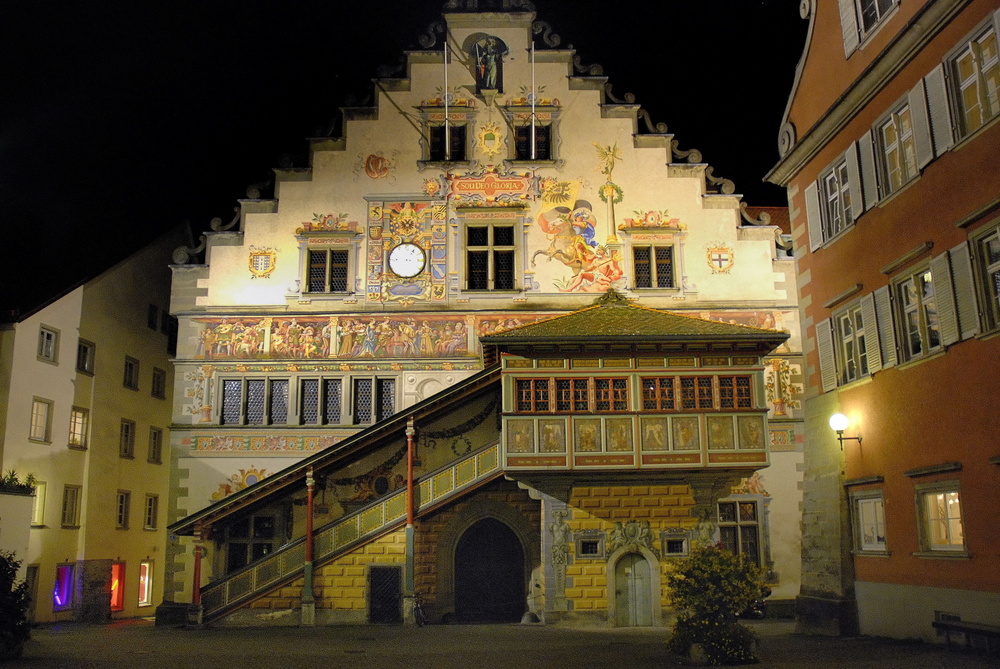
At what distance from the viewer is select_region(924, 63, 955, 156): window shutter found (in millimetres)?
14398

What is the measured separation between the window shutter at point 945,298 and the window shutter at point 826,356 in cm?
390

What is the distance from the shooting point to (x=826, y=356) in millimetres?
18859

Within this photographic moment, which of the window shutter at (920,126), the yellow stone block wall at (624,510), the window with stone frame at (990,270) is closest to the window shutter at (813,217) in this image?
the window shutter at (920,126)

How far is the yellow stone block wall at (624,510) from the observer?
71.0ft

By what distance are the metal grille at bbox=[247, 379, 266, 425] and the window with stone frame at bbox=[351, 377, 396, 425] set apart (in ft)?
8.16

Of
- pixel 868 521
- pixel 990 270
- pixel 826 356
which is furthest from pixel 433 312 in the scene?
pixel 990 270

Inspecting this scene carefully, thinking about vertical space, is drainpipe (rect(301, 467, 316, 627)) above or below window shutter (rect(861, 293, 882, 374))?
below

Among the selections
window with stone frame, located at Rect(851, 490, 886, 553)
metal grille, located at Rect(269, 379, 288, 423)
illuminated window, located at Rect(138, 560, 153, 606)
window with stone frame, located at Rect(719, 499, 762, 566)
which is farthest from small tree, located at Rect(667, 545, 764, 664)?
illuminated window, located at Rect(138, 560, 153, 606)

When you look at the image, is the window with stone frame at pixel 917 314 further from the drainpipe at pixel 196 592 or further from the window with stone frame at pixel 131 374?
the window with stone frame at pixel 131 374

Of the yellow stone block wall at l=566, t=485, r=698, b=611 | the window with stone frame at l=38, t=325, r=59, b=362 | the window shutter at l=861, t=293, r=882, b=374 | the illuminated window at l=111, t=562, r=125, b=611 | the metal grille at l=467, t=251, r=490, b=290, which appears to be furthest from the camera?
the illuminated window at l=111, t=562, r=125, b=611

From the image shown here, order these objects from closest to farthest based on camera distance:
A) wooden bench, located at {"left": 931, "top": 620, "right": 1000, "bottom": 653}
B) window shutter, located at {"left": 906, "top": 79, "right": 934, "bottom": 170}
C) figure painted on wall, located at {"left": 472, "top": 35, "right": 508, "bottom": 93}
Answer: wooden bench, located at {"left": 931, "top": 620, "right": 1000, "bottom": 653} → window shutter, located at {"left": 906, "top": 79, "right": 934, "bottom": 170} → figure painted on wall, located at {"left": 472, "top": 35, "right": 508, "bottom": 93}

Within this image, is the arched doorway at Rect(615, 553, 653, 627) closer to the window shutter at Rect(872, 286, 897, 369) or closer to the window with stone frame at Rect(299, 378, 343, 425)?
the window shutter at Rect(872, 286, 897, 369)

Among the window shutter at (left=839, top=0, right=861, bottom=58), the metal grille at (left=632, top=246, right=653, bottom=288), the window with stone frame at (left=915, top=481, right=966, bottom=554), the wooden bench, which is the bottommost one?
the wooden bench

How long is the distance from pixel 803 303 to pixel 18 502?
1881 centimetres
